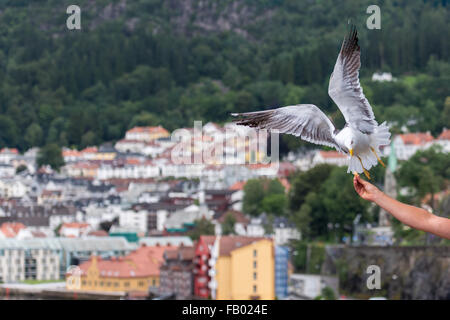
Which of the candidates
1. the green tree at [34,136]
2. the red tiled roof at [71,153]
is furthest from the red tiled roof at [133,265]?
the green tree at [34,136]

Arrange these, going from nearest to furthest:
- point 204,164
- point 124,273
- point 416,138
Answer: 1. point 124,273
2. point 416,138
3. point 204,164

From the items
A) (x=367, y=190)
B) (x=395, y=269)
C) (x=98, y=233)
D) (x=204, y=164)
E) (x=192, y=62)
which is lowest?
(x=98, y=233)

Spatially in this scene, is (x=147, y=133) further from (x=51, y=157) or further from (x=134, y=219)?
(x=134, y=219)

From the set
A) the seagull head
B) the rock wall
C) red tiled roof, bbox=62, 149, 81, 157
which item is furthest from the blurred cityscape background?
the seagull head

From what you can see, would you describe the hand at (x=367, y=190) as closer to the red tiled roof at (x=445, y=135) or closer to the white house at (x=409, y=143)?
the white house at (x=409, y=143)

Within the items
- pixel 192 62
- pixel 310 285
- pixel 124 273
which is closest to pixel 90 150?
pixel 192 62

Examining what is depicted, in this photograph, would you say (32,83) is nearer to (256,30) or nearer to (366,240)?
(256,30)
